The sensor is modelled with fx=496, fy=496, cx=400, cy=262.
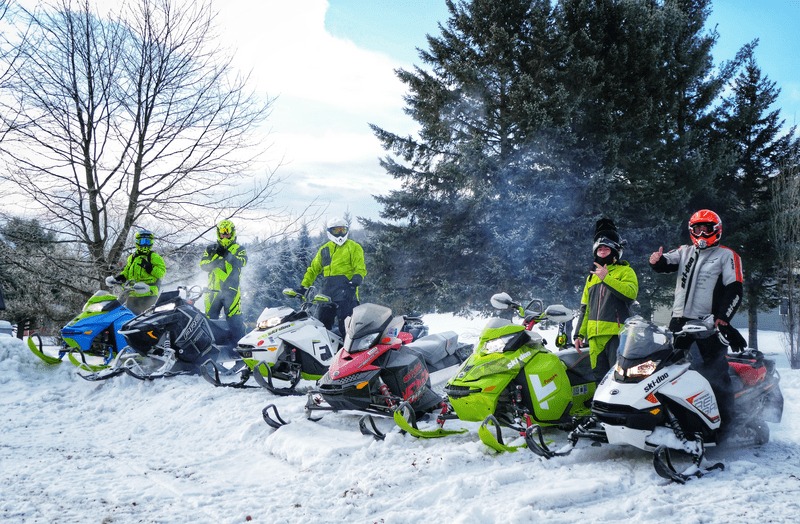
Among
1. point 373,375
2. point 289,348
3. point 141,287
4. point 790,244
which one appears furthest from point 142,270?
point 790,244

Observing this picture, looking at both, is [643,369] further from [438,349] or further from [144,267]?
[144,267]

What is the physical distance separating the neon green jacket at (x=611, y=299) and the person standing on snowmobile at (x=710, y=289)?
34 centimetres

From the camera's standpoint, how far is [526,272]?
12.6 m

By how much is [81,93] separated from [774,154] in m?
18.5

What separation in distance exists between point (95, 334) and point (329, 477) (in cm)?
439

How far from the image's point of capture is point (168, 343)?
586 cm

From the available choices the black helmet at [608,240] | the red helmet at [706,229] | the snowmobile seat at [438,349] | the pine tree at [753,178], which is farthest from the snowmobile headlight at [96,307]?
the pine tree at [753,178]

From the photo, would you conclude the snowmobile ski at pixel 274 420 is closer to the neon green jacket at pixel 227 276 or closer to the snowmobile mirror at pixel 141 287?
the neon green jacket at pixel 227 276

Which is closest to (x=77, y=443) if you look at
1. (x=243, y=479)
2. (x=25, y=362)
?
(x=243, y=479)

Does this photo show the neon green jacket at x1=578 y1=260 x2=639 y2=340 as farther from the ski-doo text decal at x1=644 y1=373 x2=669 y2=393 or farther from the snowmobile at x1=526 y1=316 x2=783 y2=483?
the ski-doo text decal at x1=644 y1=373 x2=669 y2=393

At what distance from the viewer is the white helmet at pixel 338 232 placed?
20.3 feet

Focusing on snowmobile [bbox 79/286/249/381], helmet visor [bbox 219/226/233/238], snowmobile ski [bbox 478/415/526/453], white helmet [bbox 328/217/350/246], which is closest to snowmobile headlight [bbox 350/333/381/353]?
snowmobile ski [bbox 478/415/526/453]

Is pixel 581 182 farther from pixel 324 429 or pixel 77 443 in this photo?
pixel 77 443

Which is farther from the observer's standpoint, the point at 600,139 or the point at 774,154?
the point at 774,154
